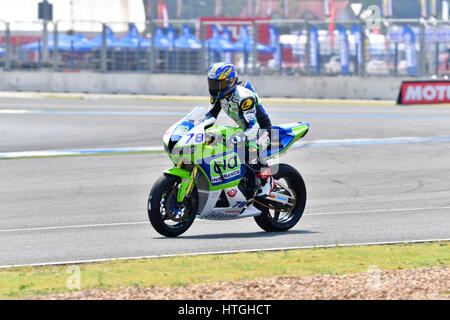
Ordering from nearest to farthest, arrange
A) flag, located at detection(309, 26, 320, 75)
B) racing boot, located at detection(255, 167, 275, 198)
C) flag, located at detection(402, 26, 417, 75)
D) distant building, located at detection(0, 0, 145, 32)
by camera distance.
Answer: racing boot, located at detection(255, 167, 275, 198) → flag, located at detection(402, 26, 417, 75) → flag, located at detection(309, 26, 320, 75) → distant building, located at detection(0, 0, 145, 32)

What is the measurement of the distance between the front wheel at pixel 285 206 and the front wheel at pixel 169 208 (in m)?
1.00

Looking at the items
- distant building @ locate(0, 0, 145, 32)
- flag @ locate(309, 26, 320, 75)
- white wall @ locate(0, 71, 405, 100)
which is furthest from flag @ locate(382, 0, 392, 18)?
flag @ locate(309, 26, 320, 75)

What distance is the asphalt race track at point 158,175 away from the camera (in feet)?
31.7

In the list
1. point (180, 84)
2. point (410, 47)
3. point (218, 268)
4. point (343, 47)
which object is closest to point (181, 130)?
point (218, 268)

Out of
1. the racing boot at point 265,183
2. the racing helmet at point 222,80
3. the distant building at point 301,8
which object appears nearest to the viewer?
the racing helmet at point 222,80

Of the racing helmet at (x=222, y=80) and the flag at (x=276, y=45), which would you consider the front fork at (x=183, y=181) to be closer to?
the racing helmet at (x=222, y=80)

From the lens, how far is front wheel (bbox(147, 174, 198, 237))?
29.8 feet

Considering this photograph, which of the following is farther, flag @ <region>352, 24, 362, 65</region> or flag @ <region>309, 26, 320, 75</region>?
flag @ <region>309, 26, 320, 75</region>

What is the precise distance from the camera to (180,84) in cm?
3612

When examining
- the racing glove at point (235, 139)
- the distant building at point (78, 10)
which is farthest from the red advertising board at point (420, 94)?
the racing glove at point (235, 139)

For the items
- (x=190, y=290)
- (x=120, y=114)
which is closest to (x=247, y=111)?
(x=190, y=290)

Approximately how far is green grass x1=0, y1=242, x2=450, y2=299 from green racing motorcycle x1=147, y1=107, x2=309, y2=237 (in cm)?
83

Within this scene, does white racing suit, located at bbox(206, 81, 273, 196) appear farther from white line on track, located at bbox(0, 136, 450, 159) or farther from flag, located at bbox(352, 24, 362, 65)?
flag, located at bbox(352, 24, 362, 65)

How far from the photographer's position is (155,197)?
9.05m
